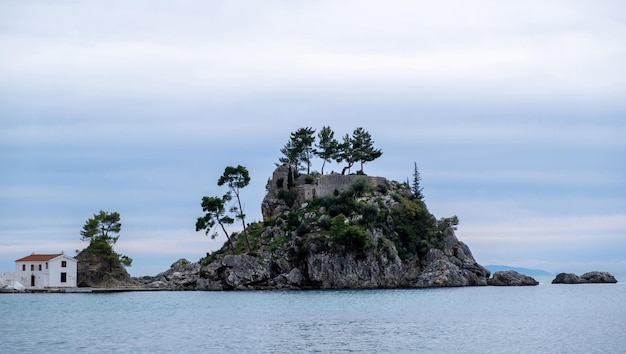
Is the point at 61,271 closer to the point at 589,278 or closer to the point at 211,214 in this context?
the point at 211,214

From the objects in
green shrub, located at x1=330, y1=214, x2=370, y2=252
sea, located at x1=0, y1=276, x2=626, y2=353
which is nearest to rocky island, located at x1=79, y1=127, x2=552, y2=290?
green shrub, located at x1=330, y1=214, x2=370, y2=252

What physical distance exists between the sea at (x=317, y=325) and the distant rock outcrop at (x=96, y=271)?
2372cm

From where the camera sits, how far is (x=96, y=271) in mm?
109062

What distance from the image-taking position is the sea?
1694 inches

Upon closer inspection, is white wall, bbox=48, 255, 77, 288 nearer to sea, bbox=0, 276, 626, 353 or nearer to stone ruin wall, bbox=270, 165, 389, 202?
sea, bbox=0, 276, 626, 353

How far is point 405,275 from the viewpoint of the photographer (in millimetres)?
107125

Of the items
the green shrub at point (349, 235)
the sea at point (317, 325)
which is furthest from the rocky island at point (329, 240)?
the sea at point (317, 325)

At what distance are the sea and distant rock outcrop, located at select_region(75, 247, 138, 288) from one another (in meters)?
23.7

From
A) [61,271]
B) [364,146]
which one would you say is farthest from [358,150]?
[61,271]

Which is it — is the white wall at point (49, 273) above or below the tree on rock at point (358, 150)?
below

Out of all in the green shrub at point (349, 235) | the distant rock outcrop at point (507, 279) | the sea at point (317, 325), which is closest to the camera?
the sea at point (317, 325)

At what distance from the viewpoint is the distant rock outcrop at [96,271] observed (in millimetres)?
108438

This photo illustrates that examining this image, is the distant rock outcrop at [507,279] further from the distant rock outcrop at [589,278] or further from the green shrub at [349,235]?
the green shrub at [349,235]

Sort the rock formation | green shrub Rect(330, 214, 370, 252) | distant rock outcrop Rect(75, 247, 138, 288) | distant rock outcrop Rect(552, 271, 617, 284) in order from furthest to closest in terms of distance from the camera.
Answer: distant rock outcrop Rect(552, 271, 617, 284) < distant rock outcrop Rect(75, 247, 138, 288) < the rock formation < green shrub Rect(330, 214, 370, 252)
